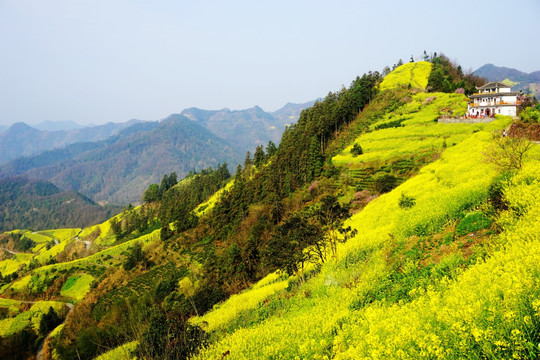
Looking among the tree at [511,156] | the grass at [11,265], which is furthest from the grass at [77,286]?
the tree at [511,156]

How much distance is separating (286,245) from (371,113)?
71.7 metres

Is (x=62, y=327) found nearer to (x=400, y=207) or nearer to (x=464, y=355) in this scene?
(x=400, y=207)

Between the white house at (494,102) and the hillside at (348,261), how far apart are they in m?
5.32

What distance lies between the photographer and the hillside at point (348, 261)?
8.57 m

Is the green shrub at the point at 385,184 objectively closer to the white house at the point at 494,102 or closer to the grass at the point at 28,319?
the white house at the point at 494,102

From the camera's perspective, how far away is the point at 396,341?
25.9 feet

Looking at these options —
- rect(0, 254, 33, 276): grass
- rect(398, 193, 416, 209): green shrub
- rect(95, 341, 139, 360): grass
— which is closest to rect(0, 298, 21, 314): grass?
rect(0, 254, 33, 276): grass

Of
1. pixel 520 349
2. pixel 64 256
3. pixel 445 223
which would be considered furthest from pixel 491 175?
pixel 64 256

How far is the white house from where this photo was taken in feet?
187

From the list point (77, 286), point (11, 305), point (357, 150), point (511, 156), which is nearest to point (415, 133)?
point (357, 150)

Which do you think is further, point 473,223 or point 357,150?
point 357,150

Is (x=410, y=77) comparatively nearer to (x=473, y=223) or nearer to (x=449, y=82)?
(x=449, y=82)

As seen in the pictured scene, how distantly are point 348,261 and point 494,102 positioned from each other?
62211mm

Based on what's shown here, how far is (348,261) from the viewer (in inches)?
819
